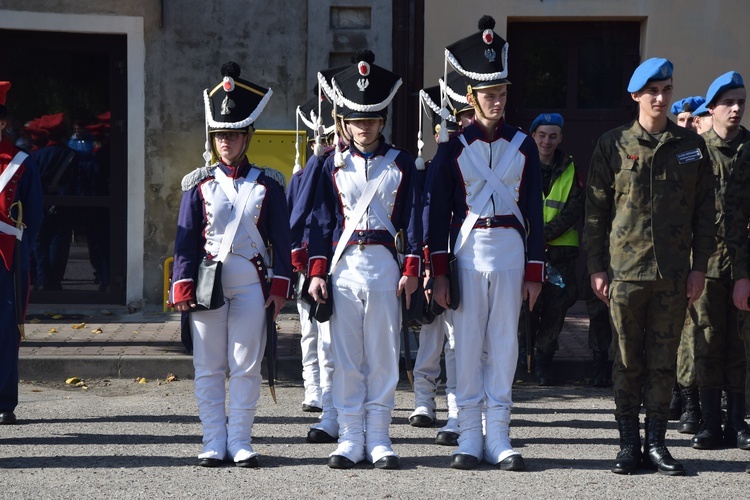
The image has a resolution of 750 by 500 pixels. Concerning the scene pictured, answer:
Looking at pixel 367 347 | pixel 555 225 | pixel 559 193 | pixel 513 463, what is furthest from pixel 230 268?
pixel 559 193

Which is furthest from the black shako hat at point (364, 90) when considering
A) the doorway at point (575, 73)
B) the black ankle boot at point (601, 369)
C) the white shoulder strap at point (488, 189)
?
the doorway at point (575, 73)

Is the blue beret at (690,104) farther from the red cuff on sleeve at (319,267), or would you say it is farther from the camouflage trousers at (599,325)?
the red cuff on sleeve at (319,267)

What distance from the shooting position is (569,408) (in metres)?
8.89

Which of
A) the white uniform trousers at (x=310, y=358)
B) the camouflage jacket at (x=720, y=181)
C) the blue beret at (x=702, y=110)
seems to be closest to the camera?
the camouflage jacket at (x=720, y=181)

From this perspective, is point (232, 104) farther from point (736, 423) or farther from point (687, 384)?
point (736, 423)

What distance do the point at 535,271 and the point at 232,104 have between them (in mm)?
2012

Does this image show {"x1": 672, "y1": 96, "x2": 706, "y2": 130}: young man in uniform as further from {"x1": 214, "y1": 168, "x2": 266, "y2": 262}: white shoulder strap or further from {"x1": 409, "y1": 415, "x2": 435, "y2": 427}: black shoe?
{"x1": 214, "y1": 168, "x2": 266, "y2": 262}: white shoulder strap

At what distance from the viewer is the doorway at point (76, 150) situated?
1323cm

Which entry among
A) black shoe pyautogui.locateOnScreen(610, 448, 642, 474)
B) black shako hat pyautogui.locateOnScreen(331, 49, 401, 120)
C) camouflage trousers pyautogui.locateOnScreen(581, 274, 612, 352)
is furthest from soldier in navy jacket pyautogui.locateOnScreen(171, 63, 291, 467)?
camouflage trousers pyautogui.locateOnScreen(581, 274, 612, 352)

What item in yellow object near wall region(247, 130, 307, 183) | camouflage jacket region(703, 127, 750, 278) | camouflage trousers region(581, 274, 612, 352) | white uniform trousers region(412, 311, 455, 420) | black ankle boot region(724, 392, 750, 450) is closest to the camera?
camouflage jacket region(703, 127, 750, 278)

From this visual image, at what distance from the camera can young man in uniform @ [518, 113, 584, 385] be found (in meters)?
9.74

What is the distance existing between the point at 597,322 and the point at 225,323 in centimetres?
388

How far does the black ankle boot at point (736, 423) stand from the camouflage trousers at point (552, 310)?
226 cm

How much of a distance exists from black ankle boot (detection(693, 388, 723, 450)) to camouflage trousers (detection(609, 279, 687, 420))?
0.80 m
